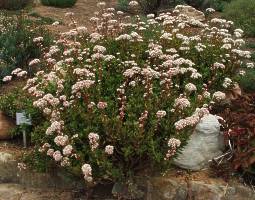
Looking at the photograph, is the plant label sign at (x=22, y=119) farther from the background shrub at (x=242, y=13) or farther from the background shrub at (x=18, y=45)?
the background shrub at (x=242, y=13)

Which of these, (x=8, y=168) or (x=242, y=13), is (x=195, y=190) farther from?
(x=242, y=13)

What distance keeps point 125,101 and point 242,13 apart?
6216 millimetres

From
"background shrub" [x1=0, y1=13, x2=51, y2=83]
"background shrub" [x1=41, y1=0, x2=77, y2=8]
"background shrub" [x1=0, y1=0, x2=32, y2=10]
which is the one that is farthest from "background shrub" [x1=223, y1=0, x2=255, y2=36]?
"background shrub" [x1=0, y1=0, x2=32, y2=10]

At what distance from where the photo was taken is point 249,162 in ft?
19.4

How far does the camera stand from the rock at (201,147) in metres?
6.19

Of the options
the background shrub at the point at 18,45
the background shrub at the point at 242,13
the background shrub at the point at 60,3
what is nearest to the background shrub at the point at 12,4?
the background shrub at the point at 60,3

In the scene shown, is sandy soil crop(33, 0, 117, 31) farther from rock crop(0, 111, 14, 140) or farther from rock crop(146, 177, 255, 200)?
rock crop(146, 177, 255, 200)

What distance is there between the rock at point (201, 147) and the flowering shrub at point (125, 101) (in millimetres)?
247

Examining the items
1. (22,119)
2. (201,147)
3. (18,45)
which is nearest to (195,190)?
(201,147)

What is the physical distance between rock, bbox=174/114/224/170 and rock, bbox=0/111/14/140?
2062 mm

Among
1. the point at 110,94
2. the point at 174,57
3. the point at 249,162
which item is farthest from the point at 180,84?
the point at 249,162

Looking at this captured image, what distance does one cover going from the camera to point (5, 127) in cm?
693

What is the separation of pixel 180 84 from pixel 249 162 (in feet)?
4.46

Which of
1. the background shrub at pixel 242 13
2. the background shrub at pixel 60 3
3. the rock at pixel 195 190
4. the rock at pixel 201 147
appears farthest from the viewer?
the background shrub at pixel 60 3
